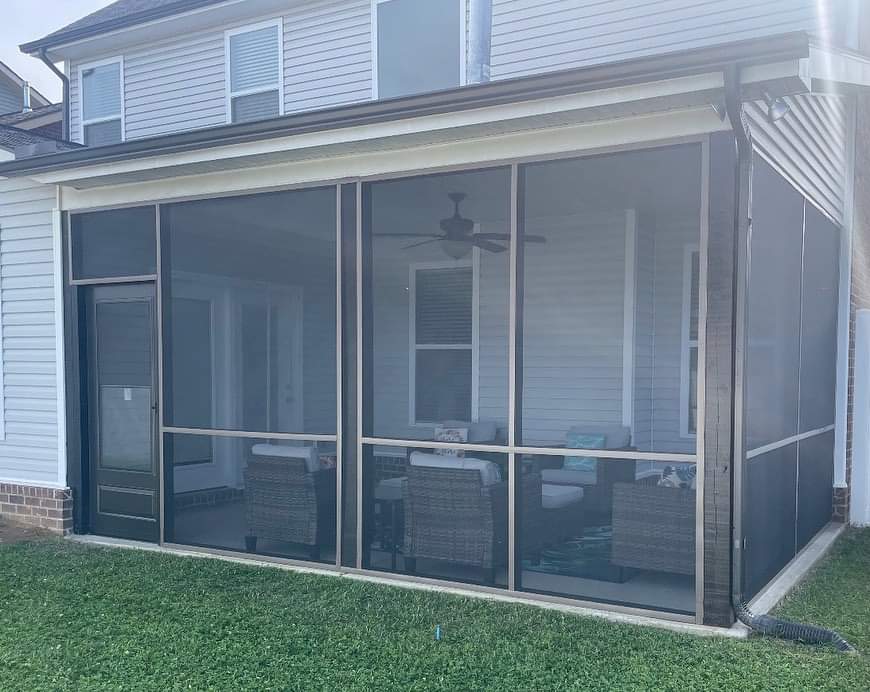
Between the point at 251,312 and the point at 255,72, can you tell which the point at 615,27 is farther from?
the point at 251,312

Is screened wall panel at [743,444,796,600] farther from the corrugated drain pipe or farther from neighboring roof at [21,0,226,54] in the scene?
neighboring roof at [21,0,226,54]

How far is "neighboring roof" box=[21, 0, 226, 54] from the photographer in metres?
9.41

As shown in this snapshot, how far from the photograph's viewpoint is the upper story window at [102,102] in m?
10.4

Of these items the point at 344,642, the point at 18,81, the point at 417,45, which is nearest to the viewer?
the point at 344,642

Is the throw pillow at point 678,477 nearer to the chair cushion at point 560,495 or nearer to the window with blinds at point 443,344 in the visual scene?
the chair cushion at point 560,495

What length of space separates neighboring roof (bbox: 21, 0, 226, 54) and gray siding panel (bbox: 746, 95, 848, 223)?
20.6ft

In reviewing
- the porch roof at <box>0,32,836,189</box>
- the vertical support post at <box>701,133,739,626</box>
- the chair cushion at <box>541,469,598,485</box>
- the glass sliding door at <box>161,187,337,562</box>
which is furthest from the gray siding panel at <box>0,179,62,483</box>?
the vertical support post at <box>701,133,739,626</box>

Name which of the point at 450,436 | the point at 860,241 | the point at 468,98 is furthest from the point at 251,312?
the point at 860,241

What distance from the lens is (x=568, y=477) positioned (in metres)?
5.82

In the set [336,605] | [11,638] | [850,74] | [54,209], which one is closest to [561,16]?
[850,74]

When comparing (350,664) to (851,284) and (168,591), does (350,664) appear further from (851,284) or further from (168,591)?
(851,284)

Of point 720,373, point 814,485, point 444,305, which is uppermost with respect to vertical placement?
point 444,305

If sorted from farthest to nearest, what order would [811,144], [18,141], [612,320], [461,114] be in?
1. [612,320]
2. [18,141]
3. [811,144]
4. [461,114]

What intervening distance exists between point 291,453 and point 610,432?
3.33 metres
